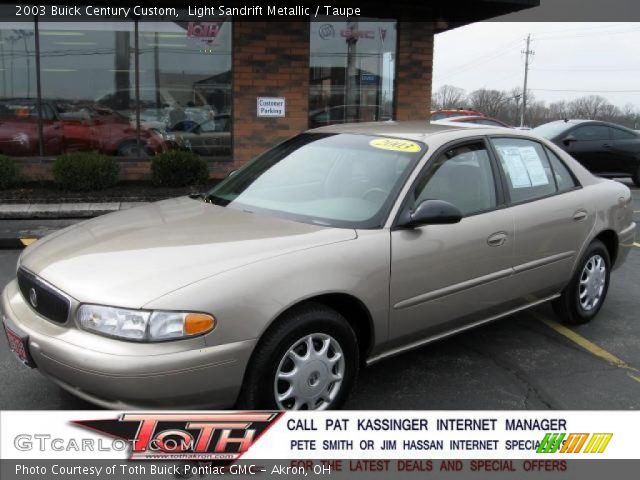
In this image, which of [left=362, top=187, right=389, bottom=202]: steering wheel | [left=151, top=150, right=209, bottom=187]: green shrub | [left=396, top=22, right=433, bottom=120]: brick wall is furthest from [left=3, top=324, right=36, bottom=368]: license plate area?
Result: [left=396, top=22, right=433, bottom=120]: brick wall

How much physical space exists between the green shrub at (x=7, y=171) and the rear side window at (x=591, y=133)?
1034cm

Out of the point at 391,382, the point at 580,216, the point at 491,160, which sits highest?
the point at 491,160

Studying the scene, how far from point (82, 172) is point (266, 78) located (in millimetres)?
3434

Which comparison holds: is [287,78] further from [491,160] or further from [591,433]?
[591,433]

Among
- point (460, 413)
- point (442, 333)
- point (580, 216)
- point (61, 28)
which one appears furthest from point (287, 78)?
point (460, 413)

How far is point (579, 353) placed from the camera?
4.50 m

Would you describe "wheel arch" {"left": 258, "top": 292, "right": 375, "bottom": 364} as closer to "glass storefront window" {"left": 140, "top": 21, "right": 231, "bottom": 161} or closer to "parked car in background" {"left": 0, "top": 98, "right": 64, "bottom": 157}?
"glass storefront window" {"left": 140, "top": 21, "right": 231, "bottom": 161}

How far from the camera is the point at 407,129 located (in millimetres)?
4301

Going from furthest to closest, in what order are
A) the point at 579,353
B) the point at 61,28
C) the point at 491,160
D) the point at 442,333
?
the point at 61,28 < the point at 579,353 < the point at 491,160 < the point at 442,333

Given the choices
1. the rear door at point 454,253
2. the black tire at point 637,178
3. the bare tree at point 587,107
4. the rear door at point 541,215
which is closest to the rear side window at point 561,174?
the rear door at point 541,215

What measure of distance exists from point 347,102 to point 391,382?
28.0 feet

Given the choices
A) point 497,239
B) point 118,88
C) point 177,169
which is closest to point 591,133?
point 177,169

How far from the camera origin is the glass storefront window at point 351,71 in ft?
Result: 37.3

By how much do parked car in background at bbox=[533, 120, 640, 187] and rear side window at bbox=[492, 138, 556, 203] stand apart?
8767 mm
